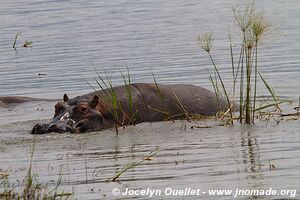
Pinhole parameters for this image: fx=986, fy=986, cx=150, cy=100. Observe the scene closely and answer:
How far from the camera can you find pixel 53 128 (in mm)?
10109

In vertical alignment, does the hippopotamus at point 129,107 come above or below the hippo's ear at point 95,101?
below

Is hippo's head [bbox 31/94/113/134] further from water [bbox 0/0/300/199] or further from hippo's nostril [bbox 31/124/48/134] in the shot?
water [bbox 0/0/300/199]

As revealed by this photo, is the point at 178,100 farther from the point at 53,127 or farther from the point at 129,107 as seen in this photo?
the point at 53,127

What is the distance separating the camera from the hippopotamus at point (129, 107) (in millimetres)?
10367

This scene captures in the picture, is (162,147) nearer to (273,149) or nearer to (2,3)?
(273,149)

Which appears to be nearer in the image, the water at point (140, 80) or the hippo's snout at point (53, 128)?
the water at point (140, 80)

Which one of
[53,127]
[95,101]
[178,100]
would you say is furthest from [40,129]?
[178,100]

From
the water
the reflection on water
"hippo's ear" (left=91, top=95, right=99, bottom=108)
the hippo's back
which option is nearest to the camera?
the reflection on water

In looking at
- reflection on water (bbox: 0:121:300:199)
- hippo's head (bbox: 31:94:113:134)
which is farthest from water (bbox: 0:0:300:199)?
hippo's head (bbox: 31:94:113:134)

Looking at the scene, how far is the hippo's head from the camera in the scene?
1031 cm

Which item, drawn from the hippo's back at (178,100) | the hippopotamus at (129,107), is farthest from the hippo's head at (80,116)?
the hippo's back at (178,100)

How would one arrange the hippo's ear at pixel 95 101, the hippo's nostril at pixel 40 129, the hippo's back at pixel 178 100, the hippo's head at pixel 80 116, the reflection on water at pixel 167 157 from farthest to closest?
the hippo's back at pixel 178 100, the hippo's ear at pixel 95 101, the hippo's head at pixel 80 116, the hippo's nostril at pixel 40 129, the reflection on water at pixel 167 157

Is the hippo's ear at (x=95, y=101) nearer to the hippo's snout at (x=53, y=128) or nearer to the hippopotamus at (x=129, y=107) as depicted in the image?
the hippopotamus at (x=129, y=107)

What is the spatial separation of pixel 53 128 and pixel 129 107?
106 cm
